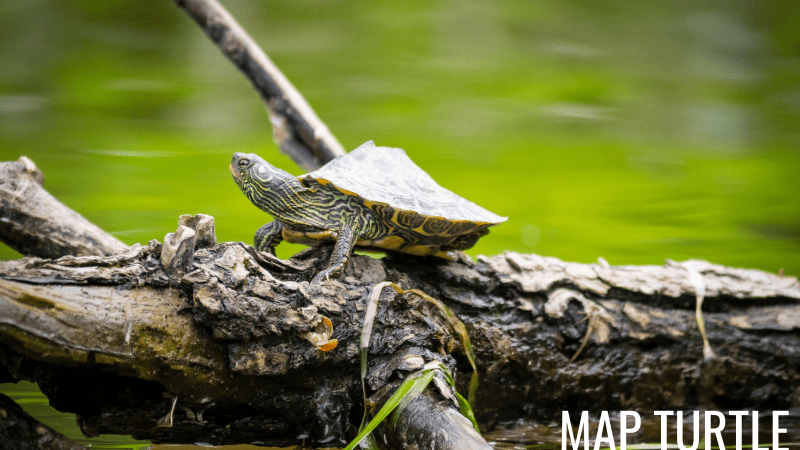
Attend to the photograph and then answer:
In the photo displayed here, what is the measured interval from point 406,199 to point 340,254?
18 centimetres

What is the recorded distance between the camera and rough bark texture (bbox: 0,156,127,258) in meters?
1.35

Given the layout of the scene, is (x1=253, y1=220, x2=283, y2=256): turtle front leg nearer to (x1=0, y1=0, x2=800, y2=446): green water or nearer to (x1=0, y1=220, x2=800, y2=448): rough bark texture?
(x1=0, y1=220, x2=800, y2=448): rough bark texture

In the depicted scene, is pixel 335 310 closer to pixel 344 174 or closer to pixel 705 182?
pixel 344 174

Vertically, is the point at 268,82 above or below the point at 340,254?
above

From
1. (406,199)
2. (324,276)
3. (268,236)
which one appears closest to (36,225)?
(268,236)

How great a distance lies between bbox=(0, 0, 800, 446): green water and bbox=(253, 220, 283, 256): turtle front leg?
189 centimetres

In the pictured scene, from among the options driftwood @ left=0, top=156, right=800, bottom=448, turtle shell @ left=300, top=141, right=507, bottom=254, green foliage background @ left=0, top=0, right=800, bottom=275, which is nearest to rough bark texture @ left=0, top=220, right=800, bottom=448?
driftwood @ left=0, top=156, right=800, bottom=448

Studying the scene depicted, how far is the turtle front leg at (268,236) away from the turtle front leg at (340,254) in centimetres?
17

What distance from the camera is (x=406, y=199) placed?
1138 mm

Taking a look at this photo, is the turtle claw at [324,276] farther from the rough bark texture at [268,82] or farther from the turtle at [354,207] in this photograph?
the rough bark texture at [268,82]

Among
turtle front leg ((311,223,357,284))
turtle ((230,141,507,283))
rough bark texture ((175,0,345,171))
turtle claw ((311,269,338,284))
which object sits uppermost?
rough bark texture ((175,0,345,171))

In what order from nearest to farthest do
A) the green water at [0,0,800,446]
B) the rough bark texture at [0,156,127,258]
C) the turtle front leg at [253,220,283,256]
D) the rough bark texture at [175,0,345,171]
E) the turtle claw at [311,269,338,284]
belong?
the turtle claw at [311,269,338,284] → the turtle front leg at [253,220,283,256] → the rough bark texture at [0,156,127,258] → the rough bark texture at [175,0,345,171] → the green water at [0,0,800,446]

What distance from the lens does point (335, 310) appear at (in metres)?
1.03

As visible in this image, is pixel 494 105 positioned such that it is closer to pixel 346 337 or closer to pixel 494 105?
pixel 494 105
